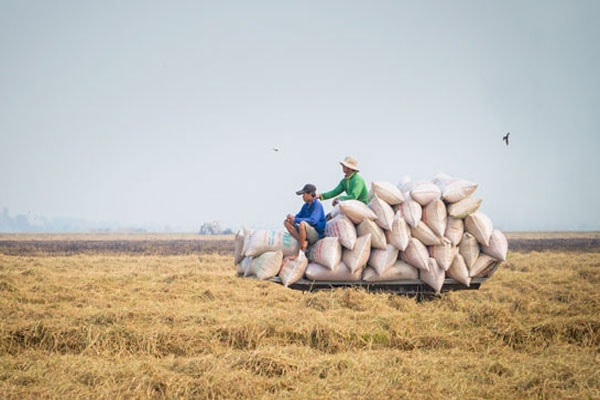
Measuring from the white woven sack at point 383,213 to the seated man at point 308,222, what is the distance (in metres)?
0.68

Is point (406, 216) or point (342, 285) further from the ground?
point (406, 216)

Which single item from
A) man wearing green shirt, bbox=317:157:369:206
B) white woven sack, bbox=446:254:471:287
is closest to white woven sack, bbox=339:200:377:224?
man wearing green shirt, bbox=317:157:369:206

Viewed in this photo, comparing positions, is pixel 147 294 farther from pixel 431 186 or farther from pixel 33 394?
pixel 431 186

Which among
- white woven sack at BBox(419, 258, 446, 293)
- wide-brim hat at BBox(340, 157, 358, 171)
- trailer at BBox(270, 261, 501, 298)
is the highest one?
wide-brim hat at BBox(340, 157, 358, 171)

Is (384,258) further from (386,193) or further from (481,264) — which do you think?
(481,264)

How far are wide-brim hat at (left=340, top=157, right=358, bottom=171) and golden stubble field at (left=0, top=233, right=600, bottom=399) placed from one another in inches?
67.6

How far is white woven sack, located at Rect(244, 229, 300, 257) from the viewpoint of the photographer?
6.06m

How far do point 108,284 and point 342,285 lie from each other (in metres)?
2.89

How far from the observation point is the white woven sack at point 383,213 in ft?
19.2

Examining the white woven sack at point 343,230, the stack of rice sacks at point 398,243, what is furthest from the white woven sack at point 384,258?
the white woven sack at point 343,230

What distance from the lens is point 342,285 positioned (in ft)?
19.6

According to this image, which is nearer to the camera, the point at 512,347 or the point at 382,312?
the point at 512,347

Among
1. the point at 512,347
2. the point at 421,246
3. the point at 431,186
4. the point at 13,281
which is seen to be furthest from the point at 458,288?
the point at 13,281

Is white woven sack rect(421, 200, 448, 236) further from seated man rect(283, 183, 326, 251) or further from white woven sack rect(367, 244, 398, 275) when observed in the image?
seated man rect(283, 183, 326, 251)
